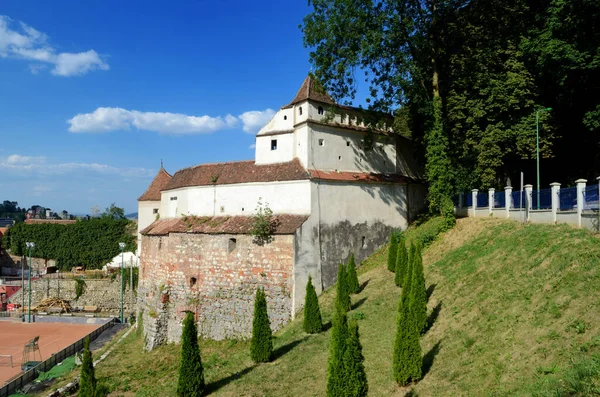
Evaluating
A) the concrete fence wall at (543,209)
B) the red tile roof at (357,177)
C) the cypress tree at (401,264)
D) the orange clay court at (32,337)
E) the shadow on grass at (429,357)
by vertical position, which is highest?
the red tile roof at (357,177)

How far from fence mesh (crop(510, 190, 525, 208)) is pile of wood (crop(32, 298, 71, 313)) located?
40408mm

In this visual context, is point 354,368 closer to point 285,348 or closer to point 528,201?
point 285,348

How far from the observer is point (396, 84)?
22531 millimetres

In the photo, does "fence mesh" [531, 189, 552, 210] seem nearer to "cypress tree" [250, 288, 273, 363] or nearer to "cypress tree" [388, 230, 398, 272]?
"cypress tree" [388, 230, 398, 272]

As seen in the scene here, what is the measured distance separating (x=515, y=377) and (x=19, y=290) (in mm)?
50560

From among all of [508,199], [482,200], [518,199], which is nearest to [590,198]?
[518,199]

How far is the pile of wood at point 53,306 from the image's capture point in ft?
136

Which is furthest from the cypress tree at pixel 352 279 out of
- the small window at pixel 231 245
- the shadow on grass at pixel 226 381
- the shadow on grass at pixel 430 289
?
the small window at pixel 231 245

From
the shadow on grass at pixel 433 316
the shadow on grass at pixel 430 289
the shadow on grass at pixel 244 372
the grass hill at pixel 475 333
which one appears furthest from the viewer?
the shadow on grass at pixel 430 289

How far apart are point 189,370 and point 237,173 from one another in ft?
44.8

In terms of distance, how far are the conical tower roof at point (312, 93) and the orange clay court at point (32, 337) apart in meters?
21.8

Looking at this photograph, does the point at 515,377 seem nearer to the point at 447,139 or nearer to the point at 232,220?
the point at 447,139

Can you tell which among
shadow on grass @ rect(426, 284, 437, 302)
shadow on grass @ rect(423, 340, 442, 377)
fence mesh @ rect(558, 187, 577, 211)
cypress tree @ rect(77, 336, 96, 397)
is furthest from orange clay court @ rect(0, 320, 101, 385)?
fence mesh @ rect(558, 187, 577, 211)

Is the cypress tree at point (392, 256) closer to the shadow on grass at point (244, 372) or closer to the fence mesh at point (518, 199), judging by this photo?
the fence mesh at point (518, 199)
